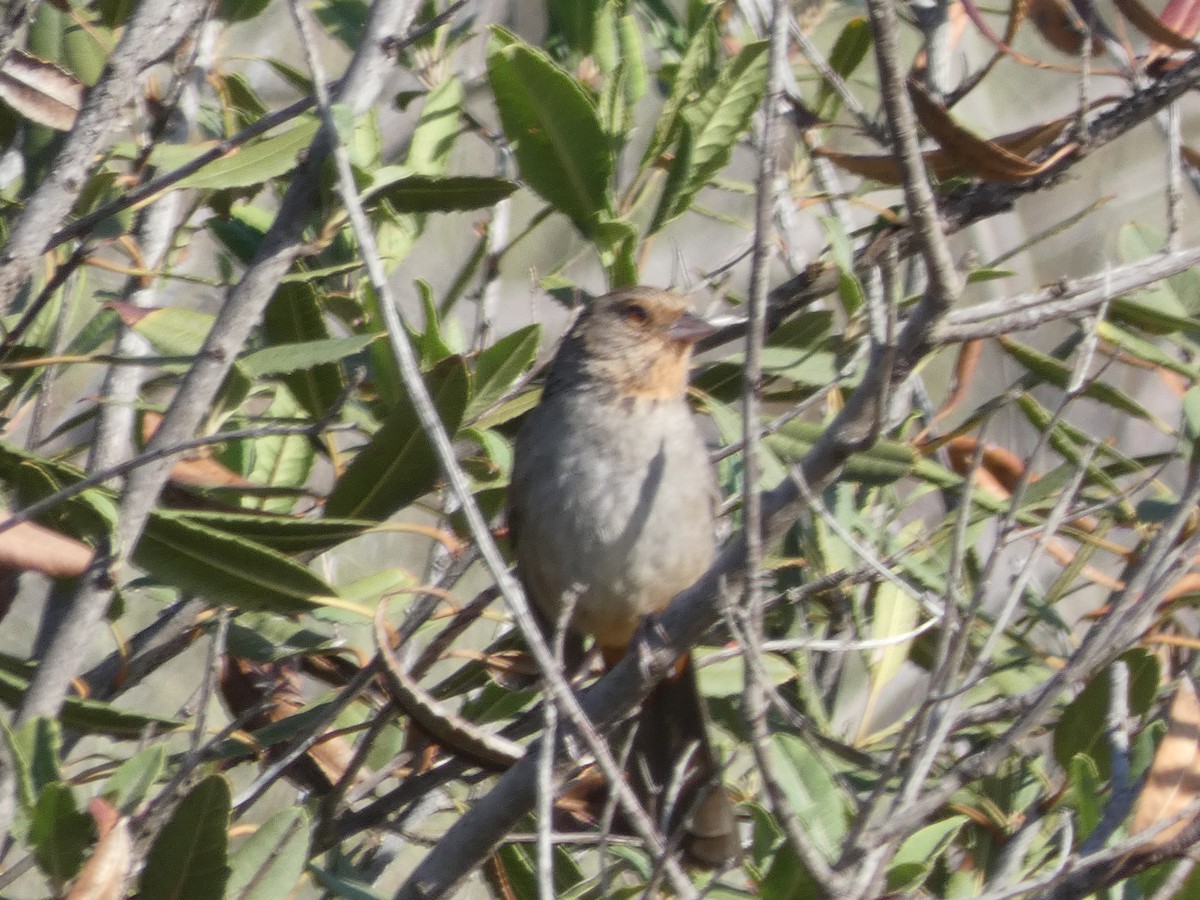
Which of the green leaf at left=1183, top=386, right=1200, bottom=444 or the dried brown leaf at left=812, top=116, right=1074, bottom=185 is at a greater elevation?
the dried brown leaf at left=812, top=116, right=1074, bottom=185

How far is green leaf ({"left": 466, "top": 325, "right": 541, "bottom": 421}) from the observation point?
320 cm

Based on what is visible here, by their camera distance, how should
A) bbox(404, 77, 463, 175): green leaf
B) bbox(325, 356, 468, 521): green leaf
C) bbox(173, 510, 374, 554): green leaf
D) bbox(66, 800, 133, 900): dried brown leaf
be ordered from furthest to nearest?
1. bbox(404, 77, 463, 175): green leaf
2. bbox(325, 356, 468, 521): green leaf
3. bbox(173, 510, 374, 554): green leaf
4. bbox(66, 800, 133, 900): dried brown leaf

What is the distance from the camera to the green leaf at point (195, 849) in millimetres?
2434

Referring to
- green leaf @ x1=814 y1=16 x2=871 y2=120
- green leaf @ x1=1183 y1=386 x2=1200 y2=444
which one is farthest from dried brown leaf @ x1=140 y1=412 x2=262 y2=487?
green leaf @ x1=1183 y1=386 x2=1200 y2=444

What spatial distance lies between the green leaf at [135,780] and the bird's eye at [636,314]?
1.85 m

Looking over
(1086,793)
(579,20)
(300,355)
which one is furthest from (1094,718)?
(579,20)

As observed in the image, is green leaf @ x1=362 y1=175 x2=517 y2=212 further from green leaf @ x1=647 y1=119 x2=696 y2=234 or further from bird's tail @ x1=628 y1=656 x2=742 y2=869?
bird's tail @ x1=628 y1=656 x2=742 y2=869

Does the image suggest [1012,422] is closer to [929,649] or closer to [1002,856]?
[929,649]

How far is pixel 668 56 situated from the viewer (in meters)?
4.40

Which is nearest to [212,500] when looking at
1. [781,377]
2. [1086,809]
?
[781,377]

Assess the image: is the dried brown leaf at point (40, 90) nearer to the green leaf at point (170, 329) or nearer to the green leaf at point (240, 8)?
the green leaf at point (170, 329)

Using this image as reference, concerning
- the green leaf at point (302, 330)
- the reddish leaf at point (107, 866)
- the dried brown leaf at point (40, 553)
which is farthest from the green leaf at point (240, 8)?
the reddish leaf at point (107, 866)

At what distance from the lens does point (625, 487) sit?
3.90 m

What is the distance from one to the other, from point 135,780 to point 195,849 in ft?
0.53
